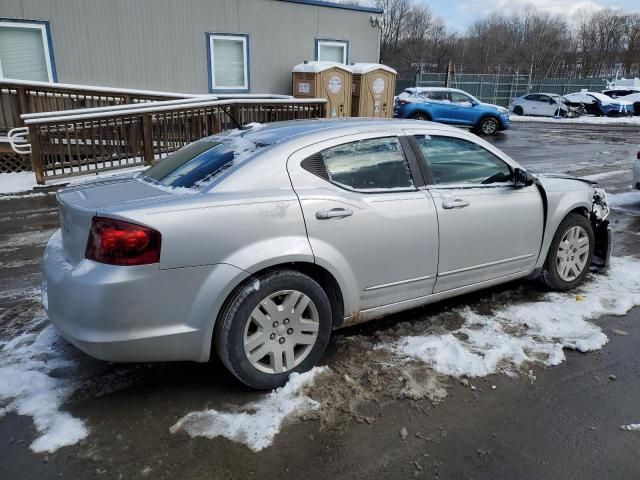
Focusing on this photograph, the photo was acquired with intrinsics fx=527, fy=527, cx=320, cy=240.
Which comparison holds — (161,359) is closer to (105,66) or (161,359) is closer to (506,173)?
(506,173)

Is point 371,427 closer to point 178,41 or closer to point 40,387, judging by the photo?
point 40,387

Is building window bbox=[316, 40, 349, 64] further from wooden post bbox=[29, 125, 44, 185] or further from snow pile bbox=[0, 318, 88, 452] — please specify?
snow pile bbox=[0, 318, 88, 452]

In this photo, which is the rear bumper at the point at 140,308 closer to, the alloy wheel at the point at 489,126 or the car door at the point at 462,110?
the car door at the point at 462,110

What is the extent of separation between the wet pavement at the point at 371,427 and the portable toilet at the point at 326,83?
11050 mm

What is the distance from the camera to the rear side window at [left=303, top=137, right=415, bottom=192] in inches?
135

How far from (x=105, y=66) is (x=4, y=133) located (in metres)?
2.72

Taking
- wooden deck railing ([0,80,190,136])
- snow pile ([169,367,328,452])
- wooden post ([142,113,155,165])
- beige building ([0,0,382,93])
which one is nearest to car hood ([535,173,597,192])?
snow pile ([169,367,328,452])

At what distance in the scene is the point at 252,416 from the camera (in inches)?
114

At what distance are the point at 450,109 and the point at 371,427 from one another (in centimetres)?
1895

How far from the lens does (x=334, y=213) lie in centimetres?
323

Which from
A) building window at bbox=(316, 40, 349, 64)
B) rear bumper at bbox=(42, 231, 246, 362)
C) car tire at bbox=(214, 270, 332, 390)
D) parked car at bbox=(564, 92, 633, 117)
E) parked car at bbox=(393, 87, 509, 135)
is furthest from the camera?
parked car at bbox=(564, 92, 633, 117)

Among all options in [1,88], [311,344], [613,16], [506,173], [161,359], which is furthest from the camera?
[613,16]

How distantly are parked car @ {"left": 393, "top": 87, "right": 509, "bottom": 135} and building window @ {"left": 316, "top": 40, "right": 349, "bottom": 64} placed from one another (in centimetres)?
493

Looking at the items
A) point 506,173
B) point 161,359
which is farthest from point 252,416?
point 506,173
